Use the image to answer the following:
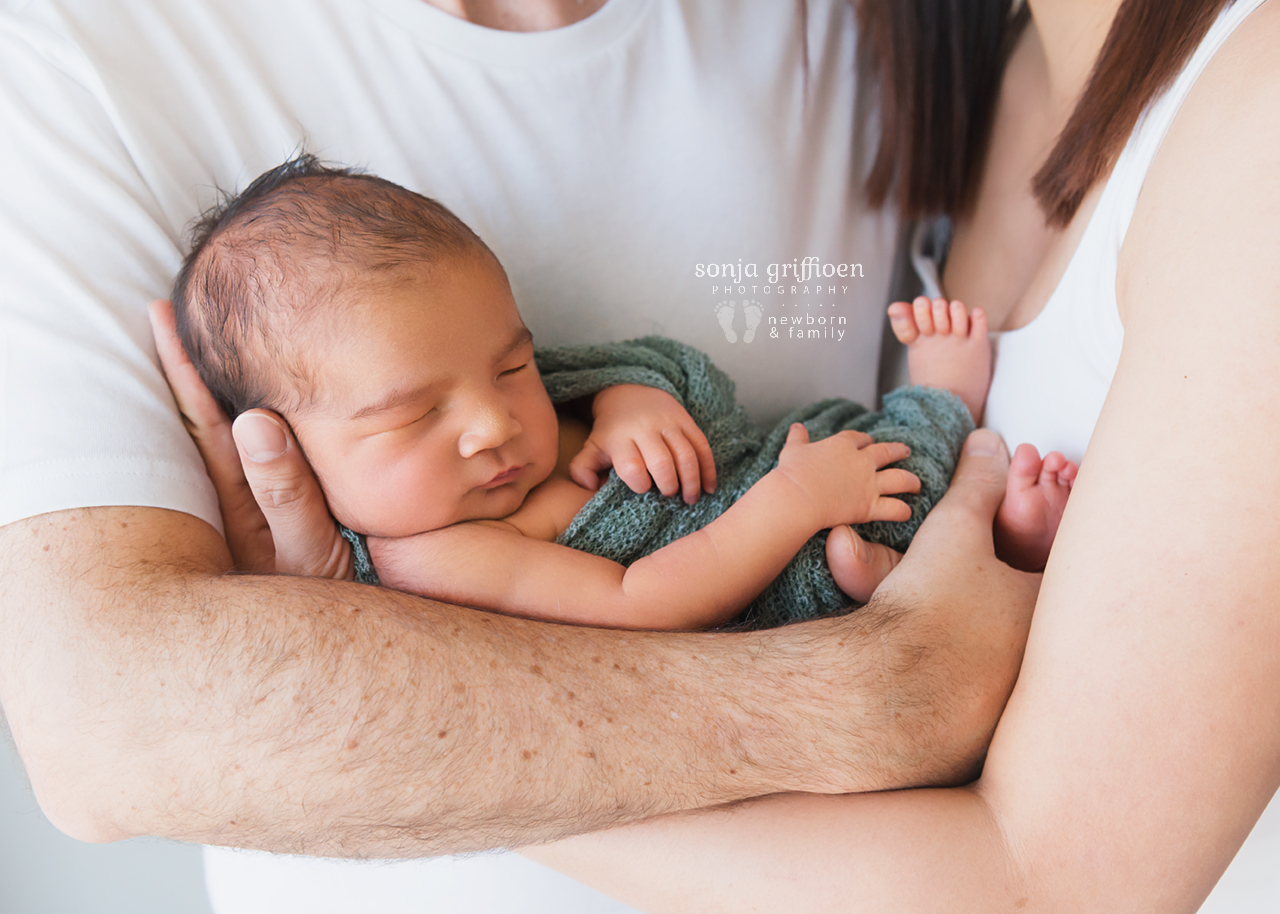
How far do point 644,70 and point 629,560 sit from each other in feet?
2.98

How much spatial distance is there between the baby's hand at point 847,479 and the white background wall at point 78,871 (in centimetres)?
152

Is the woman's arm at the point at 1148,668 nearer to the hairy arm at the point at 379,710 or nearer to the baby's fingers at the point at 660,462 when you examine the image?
the hairy arm at the point at 379,710

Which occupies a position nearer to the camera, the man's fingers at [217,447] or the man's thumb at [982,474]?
the man's fingers at [217,447]

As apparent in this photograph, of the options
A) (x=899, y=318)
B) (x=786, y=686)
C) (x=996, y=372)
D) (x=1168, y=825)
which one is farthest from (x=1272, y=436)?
(x=899, y=318)

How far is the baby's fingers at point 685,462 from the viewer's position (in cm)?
106

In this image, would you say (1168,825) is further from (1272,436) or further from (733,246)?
(733,246)

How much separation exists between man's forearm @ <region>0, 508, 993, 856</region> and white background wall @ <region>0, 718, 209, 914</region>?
→ 37.8 inches

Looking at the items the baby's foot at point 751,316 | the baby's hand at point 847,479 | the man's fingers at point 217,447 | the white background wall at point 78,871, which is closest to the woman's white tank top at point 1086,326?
the baby's hand at point 847,479

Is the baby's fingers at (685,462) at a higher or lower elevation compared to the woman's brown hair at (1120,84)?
lower

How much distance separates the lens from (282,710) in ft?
2.24

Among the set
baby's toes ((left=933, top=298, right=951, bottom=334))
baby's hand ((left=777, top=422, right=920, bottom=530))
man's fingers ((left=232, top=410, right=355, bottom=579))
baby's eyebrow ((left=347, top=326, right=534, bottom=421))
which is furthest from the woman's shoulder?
man's fingers ((left=232, top=410, right=355, bottom=579))

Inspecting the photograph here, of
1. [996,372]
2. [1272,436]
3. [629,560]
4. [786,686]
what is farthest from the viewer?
[996,372]

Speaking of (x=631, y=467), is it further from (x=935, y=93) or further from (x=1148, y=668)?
(x=935, y=93)

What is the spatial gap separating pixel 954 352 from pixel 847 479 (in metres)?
0.41
